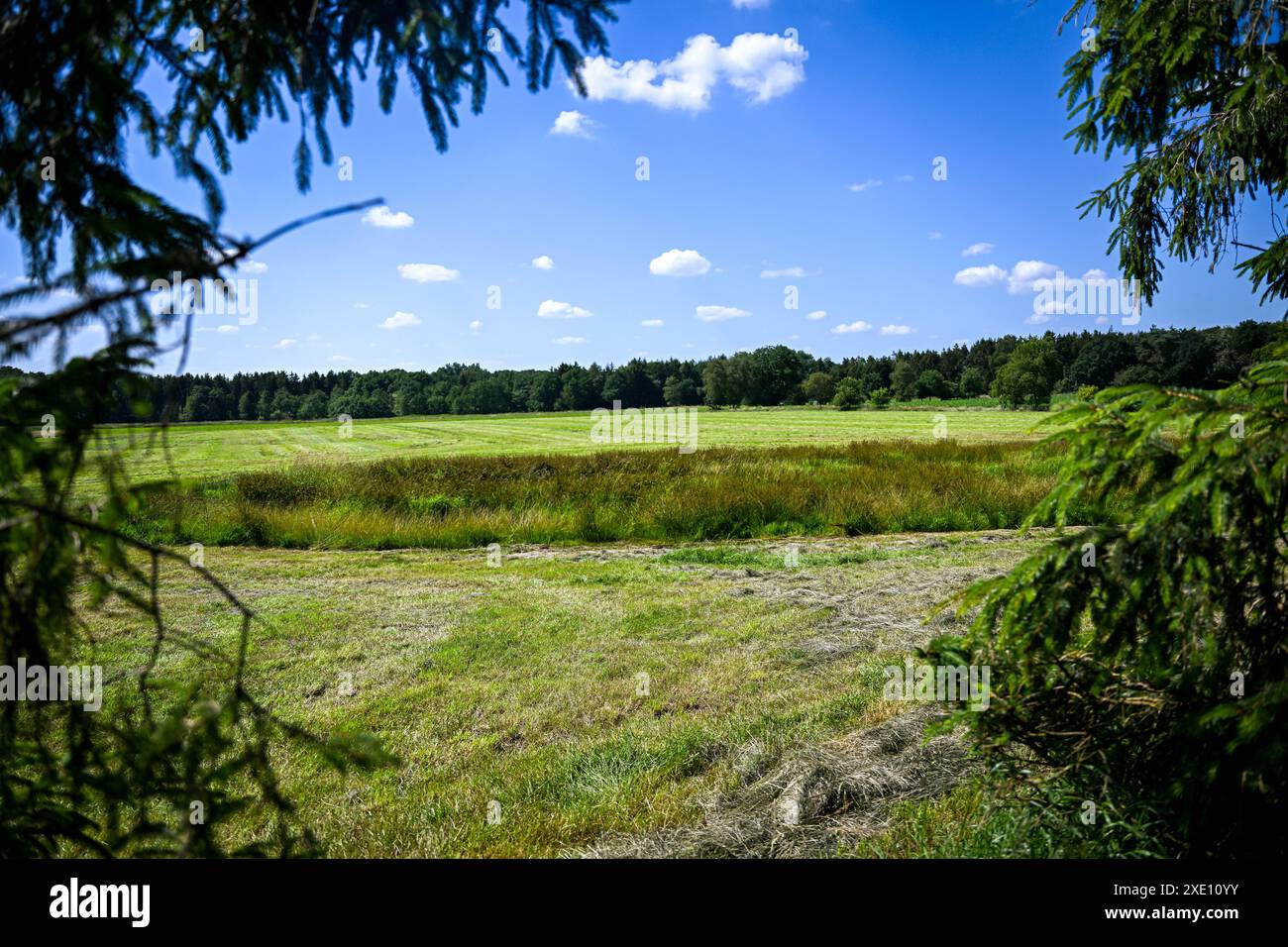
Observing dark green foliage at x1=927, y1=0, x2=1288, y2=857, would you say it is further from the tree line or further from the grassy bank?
the grassy bank

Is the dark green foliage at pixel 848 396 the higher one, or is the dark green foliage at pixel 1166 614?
the dark green foliage at pixel 848 396

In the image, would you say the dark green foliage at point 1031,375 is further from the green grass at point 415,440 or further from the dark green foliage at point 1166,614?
the dark green foliage at point 1166,614

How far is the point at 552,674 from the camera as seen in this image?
5309mm

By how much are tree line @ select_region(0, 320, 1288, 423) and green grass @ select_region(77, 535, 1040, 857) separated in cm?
253

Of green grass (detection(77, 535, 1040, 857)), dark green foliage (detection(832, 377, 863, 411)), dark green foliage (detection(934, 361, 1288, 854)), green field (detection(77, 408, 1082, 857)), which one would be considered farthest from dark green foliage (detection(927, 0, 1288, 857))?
dark green foliage (detection(832, 377, 863, 411))

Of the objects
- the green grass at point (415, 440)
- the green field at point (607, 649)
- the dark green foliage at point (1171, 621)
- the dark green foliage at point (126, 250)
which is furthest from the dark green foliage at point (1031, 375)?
the dark green foliage at point (126, 250)

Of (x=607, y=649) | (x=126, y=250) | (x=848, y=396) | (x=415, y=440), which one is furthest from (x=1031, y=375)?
(x=126, y=250)

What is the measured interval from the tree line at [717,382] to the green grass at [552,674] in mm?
2529

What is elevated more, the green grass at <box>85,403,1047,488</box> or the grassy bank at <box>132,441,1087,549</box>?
the green grass at <box>85,403,1047,488</box>

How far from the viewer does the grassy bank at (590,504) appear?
12.5 metres

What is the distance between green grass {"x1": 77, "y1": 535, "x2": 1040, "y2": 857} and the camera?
337 centimetres

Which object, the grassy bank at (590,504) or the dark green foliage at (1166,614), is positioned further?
the grassy bank at (590,504)

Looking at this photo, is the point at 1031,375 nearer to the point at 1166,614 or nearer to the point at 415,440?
the point at 415,440

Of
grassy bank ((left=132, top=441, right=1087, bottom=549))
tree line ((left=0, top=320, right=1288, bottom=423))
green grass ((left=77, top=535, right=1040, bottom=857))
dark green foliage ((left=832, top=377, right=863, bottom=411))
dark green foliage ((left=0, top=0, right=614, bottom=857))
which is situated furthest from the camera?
dark green foliage ((left=832, top=377, right=863, bottom=411))
